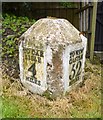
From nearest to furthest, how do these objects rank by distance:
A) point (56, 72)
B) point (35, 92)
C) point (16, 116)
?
point (16, 116) → point (56, 72) → point (35, 92)

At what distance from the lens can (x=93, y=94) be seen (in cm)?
315

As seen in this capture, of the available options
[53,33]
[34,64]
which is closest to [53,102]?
[34,64]

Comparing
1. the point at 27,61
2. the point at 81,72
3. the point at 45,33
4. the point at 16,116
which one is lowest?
the point at 16,116

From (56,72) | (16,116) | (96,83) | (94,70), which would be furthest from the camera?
(94,70)

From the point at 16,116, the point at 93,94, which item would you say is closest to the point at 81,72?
the point at 93,94

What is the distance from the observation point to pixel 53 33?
9.39ft

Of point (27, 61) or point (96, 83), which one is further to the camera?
point (96, 83)

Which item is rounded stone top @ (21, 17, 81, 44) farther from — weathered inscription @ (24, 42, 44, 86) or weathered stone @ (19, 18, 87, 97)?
weathered inscription @ (24, 42, 44, 86)

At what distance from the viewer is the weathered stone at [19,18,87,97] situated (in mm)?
2779

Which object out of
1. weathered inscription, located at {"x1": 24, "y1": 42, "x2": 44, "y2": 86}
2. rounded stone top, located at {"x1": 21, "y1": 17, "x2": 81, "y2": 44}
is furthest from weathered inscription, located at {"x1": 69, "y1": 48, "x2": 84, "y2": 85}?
weathered inscription, located at {"x1": 24, "y1": 42, "x2": 44, "y2": 86}

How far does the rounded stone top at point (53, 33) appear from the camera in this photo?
2818 millimetres

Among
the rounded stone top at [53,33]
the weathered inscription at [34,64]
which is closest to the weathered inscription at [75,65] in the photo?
the rounded stone top at [53,33]

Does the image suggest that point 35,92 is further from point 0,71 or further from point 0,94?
point 0,71

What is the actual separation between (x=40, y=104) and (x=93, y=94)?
0.73m
